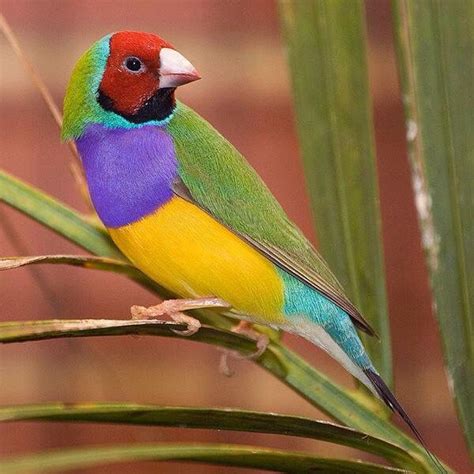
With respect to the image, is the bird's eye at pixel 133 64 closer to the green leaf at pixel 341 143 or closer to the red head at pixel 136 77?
the red head at pixel 136 77

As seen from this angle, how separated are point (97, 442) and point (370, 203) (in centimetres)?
94

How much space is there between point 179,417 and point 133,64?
35 cm

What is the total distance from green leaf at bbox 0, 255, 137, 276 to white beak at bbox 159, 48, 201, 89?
0.49ft

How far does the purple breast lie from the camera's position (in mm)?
734

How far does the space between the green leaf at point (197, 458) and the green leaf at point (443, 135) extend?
178 mm

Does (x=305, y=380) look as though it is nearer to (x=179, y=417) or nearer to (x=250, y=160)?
(x=179, y=417)

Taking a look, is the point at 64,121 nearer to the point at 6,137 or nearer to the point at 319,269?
the point at 319,269

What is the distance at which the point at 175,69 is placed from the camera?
72 cm

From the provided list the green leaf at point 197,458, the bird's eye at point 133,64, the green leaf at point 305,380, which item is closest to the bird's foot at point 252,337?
the green leaf at point 305,380

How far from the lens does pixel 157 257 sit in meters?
0.74

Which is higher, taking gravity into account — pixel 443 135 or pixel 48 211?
pixel 443 135

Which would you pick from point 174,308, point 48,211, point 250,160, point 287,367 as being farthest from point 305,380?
point 250,160

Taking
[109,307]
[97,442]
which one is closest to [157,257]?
[109,307]

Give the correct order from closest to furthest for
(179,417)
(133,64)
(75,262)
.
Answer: (179,417) → (75,262) → (133,64)
